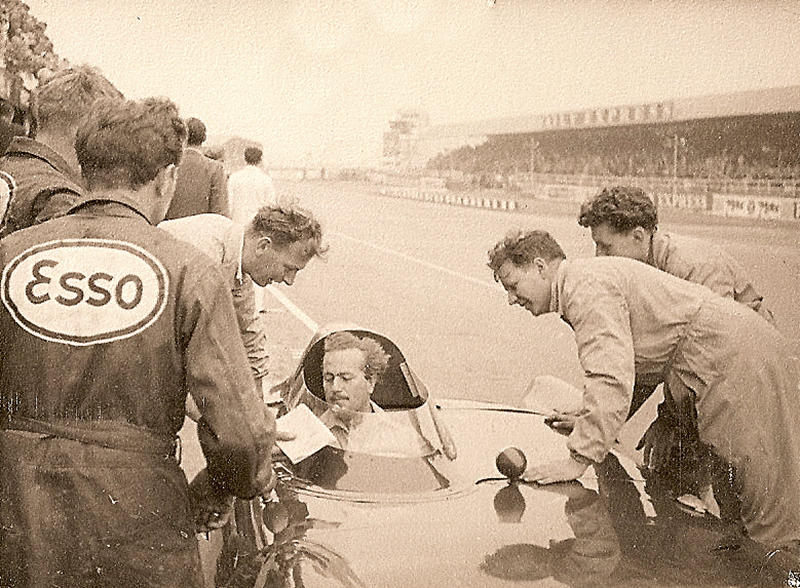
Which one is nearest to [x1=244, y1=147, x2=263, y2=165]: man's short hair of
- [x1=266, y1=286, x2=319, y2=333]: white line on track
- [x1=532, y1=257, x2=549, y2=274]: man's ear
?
[x1=266, y1=286, x2=319, y2=333]: white line on track

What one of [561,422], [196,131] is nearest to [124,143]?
[196,131]

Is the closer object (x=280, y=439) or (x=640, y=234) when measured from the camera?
(x=280, y=439)

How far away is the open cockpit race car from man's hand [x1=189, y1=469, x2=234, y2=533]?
171 millimetres

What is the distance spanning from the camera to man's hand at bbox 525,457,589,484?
2439mm

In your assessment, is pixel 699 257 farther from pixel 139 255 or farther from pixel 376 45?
pixel 139 255

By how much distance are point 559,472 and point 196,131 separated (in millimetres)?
1648

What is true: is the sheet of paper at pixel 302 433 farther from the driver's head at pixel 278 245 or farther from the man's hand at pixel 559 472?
the man's hand at pixel 559 472

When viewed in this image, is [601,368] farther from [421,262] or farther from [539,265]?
[421,262]

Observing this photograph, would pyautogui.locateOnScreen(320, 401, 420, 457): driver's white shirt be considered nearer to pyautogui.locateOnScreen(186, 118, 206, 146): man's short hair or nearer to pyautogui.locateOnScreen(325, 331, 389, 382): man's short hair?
pyautogui.locateOnScreen(325, 331, 389, 382): man's short hair

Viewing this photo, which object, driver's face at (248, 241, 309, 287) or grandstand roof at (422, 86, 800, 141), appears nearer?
driver's face at (248, 241, 309, 287)

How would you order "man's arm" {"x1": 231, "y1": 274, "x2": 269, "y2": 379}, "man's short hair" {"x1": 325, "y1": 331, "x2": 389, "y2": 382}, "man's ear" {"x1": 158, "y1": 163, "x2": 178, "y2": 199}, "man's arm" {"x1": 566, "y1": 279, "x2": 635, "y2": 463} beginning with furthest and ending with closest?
"man's arm" {"x1": 231, "y1": 274, "x2": 269, "y2": 379}
"man's short hair" {"x1": 325, "y1": 331, "x2": 389, "y2": 382}
"man's arm" {"x1": 566, "y1": 279, "x2": 635, "y2": 463}
"man's ear" {"x1": 158, "y1": 163, "x2": 178, "y2": 199}

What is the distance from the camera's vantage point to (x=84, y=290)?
1.71 meters

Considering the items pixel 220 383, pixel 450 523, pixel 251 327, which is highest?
pixel 220 383

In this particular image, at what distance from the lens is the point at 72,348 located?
1.68 meters
